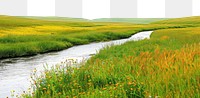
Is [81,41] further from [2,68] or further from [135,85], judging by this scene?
[135,85]

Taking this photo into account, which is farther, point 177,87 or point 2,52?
point 2,52

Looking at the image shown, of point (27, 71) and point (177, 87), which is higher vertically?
point (177, 87)

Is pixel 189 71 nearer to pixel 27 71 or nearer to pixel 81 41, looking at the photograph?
pixel 27 71

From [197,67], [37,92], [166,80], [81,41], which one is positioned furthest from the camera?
[81,41]

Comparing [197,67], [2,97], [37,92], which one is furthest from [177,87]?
[2,97]

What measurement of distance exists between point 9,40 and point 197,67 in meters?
29.1

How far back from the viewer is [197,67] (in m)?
9.32

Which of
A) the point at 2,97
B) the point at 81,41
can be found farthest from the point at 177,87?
the point at 81,41

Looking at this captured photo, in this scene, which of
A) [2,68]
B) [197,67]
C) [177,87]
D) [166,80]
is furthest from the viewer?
[2,68]

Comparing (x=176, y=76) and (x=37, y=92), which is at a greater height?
(x=176, y=76)

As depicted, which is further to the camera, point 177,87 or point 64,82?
point 64,82

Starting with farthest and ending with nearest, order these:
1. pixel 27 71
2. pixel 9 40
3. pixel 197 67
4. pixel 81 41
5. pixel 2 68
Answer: pixel 81 41 → pixel 9 40 → pixel 2 68 → pixel 27 71 → pixel 197 67

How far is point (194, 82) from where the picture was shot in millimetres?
8023

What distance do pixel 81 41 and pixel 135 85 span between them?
3317 centimetres
